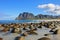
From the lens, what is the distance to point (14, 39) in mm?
10414

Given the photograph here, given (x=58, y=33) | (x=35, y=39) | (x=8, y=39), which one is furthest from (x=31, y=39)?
(x=58, y=33)

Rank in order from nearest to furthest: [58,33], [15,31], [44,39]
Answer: [44,39] < [58,33] < [15,31]

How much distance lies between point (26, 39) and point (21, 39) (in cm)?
58

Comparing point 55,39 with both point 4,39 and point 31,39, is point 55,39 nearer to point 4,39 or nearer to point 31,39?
point 31,39

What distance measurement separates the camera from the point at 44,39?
9797 millimetres

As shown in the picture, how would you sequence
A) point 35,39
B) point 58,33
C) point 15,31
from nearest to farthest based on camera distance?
1. point 35,39
2. point 58,33
3. point 15,31

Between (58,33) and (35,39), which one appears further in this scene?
(58,33)

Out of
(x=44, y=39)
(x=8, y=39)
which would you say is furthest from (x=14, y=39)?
(x=44, y=39)

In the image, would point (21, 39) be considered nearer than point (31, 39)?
Yes

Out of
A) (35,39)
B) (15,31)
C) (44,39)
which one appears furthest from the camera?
(15,31)

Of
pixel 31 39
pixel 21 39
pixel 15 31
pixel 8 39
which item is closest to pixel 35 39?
pixel 31 39

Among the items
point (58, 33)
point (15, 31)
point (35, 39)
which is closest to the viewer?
point (35, 39)

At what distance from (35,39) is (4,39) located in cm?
214

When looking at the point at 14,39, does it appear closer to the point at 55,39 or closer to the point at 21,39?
the point at 21,39
